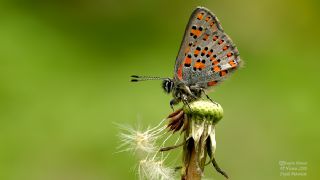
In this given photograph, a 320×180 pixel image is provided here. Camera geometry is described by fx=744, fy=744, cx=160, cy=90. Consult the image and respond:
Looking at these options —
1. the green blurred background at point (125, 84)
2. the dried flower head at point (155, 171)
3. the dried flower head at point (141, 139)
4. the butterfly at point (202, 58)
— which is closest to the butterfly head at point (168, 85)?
the butterfly at point (202, 58)

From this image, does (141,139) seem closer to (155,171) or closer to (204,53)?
(155,171)

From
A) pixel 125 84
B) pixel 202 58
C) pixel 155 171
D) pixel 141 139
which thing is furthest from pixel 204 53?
pixel 125 84

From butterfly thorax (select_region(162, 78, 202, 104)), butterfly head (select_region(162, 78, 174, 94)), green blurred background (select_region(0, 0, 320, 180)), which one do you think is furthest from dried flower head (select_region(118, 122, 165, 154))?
green blurred background (select_region(0, 0, 320, 180))

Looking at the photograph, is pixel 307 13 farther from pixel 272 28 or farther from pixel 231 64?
pixel 231 64

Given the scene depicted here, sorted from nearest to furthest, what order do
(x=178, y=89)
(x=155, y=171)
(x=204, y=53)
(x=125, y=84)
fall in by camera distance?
(x=155, y=171)
(x=178, y=89)
(x=204, y=53)
(x=125, y=84)

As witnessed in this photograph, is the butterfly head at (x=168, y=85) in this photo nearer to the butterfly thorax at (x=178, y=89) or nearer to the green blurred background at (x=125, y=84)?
the butterfly thorax at (x=178, y=89)

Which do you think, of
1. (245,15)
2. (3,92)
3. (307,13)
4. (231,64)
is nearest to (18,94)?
(3,92)

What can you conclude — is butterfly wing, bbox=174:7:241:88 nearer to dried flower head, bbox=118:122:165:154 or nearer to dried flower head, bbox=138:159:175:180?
dried flower head, bbox=118:122:165:154
